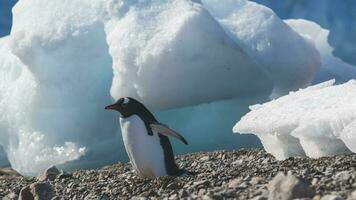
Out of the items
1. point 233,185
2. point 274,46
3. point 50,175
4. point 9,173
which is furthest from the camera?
point 9,173

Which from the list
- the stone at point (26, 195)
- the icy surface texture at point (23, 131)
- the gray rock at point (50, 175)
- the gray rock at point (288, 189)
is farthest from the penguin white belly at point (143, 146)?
the icy surface texture at point (23, 131)

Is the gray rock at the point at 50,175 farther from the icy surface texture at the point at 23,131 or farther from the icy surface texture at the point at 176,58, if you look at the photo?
the icy surface texture at the point at 23,131

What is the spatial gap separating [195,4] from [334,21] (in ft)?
27.6

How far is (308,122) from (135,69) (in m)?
3.82

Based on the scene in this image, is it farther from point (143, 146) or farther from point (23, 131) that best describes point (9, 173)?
point (143, 146)

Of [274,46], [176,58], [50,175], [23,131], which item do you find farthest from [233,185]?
[23,131]

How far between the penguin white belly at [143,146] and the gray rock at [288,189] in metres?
2.17

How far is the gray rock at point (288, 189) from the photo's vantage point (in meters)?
2.66

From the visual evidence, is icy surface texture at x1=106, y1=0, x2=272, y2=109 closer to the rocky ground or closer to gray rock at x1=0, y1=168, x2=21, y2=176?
gray rock at x1=0, y1=168, x2=21, y2=176

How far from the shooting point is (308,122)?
4977mm

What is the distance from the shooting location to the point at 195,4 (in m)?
9.10

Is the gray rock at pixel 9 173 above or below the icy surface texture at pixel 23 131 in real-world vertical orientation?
below

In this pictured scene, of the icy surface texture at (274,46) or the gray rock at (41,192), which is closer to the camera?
the gray rock at (41,192)

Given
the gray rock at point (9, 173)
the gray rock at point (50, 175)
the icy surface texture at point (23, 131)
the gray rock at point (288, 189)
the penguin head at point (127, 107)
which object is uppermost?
the icy surface texture at point (23, 131)
